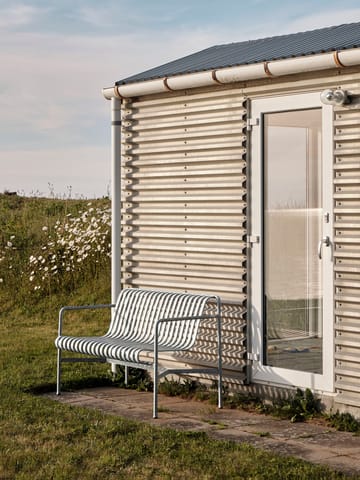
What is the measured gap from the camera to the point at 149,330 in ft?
27.0

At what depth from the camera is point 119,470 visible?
→ 5727 mm

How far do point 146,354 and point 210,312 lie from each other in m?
0.88

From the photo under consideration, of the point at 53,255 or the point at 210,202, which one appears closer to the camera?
the point at 210,202

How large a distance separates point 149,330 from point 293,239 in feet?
5.10

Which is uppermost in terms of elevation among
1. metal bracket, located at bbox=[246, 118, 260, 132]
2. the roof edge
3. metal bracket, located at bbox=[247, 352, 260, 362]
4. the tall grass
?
the roof edge

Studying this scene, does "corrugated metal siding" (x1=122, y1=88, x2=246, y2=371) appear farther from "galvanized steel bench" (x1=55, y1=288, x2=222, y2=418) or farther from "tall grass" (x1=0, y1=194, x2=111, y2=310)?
"tall grass" (x1=0, y1=194, x2=111, y2=310)

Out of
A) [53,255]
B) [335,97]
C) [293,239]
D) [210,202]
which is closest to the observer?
[335,97]

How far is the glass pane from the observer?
7.37 m

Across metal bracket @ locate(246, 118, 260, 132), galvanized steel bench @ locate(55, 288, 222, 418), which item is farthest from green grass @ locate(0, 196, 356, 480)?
metal bracket @ locate(246, 118, 260, 132)

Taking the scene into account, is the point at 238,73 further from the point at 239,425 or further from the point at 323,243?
the point at 239,425

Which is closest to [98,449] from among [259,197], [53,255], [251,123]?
[259,197]

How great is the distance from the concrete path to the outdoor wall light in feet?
7.71

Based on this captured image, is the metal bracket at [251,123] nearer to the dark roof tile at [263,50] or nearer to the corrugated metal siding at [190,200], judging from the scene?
the corrugated metal siding at [190,200]

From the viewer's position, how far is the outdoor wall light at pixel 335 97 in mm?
6941
